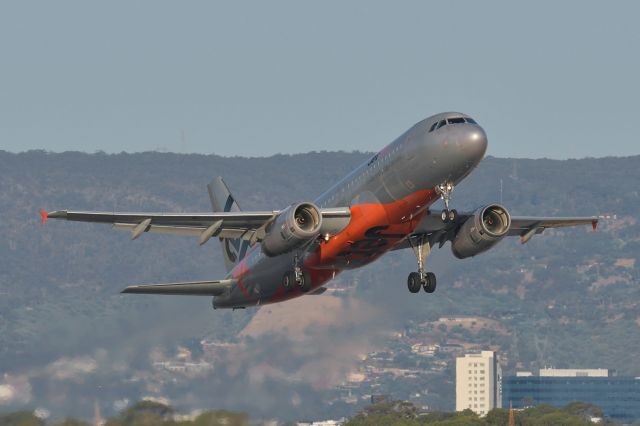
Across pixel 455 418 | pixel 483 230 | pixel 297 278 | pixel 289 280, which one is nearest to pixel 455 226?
pixel 483 230

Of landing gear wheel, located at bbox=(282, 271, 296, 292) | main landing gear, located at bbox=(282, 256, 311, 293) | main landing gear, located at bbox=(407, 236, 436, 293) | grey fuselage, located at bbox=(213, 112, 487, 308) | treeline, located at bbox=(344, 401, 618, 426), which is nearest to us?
grey fuselage, located at bbox=(213, 112, 487, 308)

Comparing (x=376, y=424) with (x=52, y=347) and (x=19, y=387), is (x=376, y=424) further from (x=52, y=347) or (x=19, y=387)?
(x=19, y=387)

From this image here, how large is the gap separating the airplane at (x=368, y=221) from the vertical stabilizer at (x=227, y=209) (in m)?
8.06

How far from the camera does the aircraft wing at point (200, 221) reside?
225ft

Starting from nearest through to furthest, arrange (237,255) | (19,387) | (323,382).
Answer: (237,255) → (19,387) → (323,382)

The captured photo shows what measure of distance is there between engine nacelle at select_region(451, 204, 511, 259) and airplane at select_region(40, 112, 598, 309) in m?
0.04

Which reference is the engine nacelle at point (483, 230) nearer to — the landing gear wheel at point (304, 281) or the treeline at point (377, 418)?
the landing gear wheel at point (304, 281)

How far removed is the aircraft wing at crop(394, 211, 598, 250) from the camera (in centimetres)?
7250

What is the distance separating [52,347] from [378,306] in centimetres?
2205

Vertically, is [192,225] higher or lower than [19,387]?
higher

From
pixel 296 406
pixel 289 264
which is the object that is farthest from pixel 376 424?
pixel 289 264

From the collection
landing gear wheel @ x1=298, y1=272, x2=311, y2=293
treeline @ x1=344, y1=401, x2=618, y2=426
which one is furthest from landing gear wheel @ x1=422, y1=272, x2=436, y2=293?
treeline @ x1=344, y1=401, x2=618, y2=426

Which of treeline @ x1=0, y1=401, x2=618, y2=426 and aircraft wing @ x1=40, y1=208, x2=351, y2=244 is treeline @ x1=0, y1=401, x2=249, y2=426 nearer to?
treeline @ x1=0, y1=401, x2=618, y2=426

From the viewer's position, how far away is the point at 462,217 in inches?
2894
